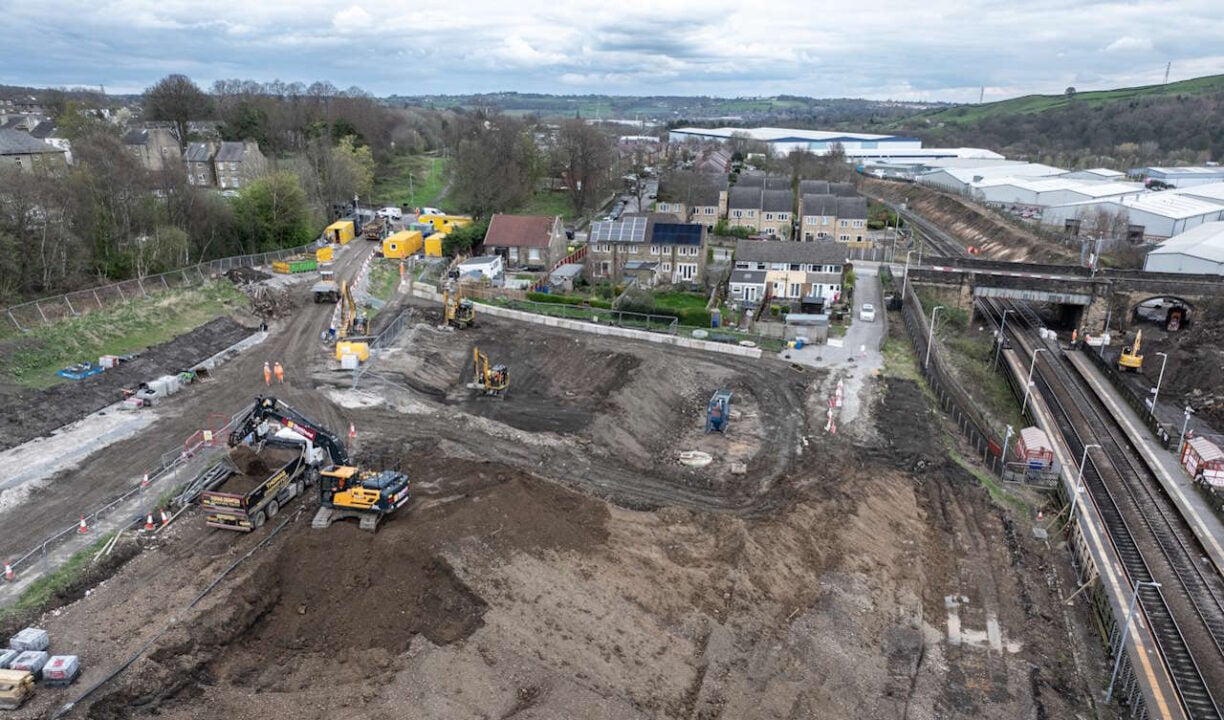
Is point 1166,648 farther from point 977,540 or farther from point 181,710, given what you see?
point 181,710

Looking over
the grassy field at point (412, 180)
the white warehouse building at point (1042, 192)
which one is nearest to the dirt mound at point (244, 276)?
the grassy field at point (412, 180)

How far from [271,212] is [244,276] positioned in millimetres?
9643

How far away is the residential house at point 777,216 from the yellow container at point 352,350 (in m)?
52.8

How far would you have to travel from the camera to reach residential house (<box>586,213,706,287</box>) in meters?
58.5

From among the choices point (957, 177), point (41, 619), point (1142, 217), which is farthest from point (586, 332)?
point (957, 177)

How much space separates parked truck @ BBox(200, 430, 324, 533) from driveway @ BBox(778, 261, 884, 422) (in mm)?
24402

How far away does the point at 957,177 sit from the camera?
119m

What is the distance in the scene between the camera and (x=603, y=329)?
48.0m

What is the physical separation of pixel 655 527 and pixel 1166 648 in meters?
15.9

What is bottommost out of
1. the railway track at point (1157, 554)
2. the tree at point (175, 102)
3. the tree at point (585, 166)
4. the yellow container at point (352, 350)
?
the railway track at point (1157, 554)

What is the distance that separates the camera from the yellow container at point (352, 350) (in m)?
38.9

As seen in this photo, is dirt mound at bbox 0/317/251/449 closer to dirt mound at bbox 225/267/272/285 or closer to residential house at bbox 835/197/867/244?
A: dirt mound at bbox 225/267/272/285

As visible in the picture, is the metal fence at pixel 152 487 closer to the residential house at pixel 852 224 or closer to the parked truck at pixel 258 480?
the parked truck at pixel 258 480

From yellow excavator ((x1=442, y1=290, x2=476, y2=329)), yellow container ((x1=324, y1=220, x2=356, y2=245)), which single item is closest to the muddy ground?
yellow excavator ((x1=442, y1=290, x2=476, y2=329))
